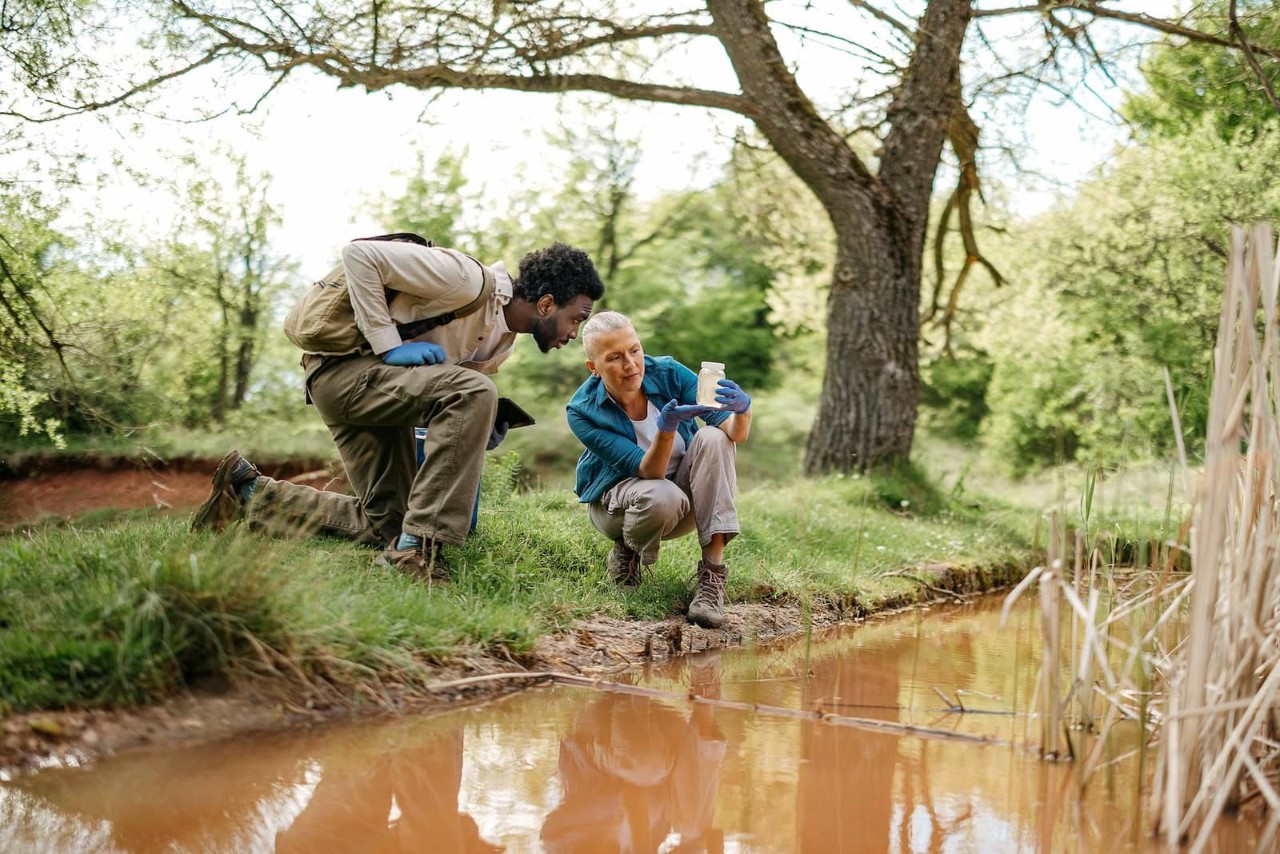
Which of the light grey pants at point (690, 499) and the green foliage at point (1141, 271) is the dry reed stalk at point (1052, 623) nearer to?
the light grey pants at point (690, 499)

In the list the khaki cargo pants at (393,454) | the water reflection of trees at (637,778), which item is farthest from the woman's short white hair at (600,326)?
the water reflection of trees at (637,778)

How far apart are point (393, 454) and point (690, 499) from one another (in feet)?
4.11

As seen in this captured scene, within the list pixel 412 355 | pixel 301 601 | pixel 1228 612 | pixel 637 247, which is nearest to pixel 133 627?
pixel 301 601

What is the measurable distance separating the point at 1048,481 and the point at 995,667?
13847 mm

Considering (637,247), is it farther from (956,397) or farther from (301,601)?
(301,601)

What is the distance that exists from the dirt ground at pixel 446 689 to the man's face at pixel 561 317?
116 centimetres

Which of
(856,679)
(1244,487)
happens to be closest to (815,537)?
(856,679)

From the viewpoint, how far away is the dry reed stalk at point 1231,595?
225cm

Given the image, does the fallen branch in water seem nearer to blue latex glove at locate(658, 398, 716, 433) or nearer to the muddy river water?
the muddy river water

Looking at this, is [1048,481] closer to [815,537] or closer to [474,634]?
[815,537]

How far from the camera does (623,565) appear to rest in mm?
4695

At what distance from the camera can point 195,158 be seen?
923 centimetres

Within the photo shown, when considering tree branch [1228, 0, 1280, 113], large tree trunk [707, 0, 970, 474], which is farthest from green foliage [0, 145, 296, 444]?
tree branch [1228, 0, 1280, 113]

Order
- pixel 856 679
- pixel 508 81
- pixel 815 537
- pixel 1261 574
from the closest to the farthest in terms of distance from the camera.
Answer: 1. pixel 1261 574
2. pixel 856 679
3. pixel 815 537
4. pixel 508 81
